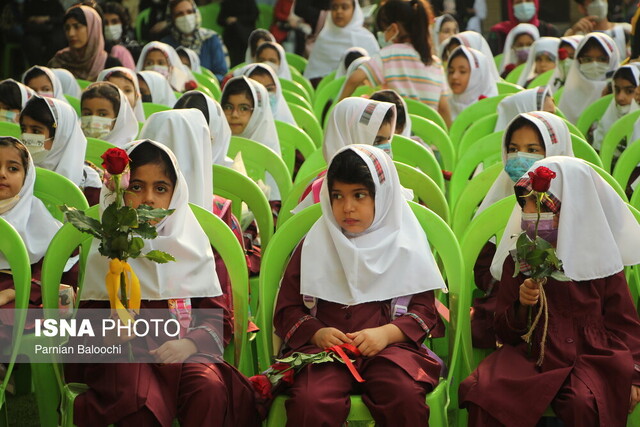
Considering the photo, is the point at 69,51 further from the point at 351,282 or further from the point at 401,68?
the point at 351,282

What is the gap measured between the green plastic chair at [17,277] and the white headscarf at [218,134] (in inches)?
60.2

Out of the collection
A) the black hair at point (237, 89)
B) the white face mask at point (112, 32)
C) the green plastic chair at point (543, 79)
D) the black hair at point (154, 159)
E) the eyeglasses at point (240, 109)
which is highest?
the white face mask at point (112, 32)

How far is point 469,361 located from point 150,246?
116 cm

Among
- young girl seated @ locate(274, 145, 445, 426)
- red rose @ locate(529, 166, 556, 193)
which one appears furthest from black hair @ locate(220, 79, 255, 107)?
red rose @ locate(529, 166, 556, 193)

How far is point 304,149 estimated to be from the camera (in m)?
5.66

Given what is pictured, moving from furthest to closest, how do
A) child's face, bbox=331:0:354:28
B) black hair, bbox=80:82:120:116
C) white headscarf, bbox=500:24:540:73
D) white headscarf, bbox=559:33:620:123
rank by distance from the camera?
white headscarf, bbox=500:24:540:73, child's face, bbox=331:0:354:28, white headscarf, bbox=559:33:620:123, black hair, bbox=80:82:120:116

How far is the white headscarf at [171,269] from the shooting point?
133 inches

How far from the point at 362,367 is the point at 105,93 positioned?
9.69 feet

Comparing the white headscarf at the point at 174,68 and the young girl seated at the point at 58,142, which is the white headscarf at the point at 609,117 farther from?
the white headscarf at the point at 174,68

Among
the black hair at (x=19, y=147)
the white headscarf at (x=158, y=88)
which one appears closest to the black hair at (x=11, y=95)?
the white headscarf at (x=158, y=88)

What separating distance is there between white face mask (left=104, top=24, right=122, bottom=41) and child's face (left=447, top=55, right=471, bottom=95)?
3.24 metres

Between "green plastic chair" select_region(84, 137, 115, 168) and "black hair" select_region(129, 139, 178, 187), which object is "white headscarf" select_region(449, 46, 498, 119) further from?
"black hair" select_region(129, 139, 178, 187)

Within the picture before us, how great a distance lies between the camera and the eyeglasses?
5.88 m

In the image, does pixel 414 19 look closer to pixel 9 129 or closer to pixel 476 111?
pixel 476 111
